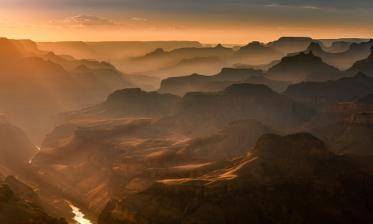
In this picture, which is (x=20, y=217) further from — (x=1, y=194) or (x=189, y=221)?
(x=189, y=221)

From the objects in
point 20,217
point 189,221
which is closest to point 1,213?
point 20,217

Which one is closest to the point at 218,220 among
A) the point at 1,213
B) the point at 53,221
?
the point at 53,221

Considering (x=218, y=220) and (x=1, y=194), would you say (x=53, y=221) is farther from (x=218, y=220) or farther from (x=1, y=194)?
(x=218, y=220)

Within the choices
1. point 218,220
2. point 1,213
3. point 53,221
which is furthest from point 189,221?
point 1,213

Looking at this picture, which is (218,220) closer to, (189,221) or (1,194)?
(189,221)

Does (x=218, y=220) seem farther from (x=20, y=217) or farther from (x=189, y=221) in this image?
(x=20, y=217)

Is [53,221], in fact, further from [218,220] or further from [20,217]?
[218,220]
